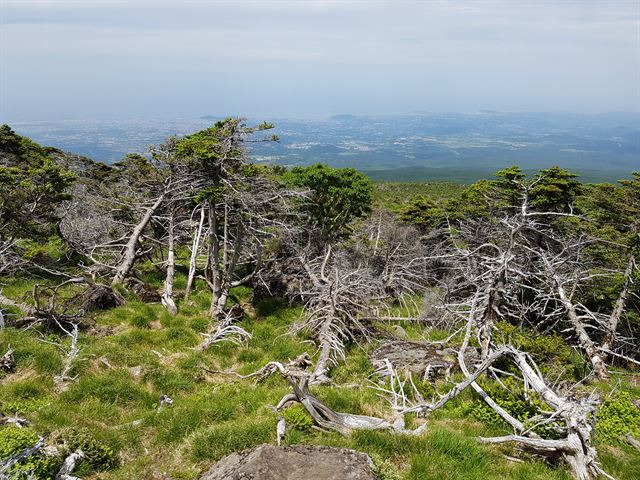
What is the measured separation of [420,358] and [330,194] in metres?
9.82

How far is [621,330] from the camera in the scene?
16.1 metres

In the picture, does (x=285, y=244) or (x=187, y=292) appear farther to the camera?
(x=285, y=244)

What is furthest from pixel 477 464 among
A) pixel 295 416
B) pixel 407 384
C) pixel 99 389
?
pixel 99 389

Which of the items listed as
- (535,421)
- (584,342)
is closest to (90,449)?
(535,421)

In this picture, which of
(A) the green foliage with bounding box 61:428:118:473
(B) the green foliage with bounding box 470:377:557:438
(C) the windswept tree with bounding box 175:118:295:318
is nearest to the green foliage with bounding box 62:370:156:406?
(A) the green foliage with bounding box 61:428:118:473

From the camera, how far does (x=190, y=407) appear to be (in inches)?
321

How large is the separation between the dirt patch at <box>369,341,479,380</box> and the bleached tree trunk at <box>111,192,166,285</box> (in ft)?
33.1

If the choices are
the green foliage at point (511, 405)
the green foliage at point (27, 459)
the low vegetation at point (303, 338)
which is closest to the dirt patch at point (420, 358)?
the low vegetation at point (303, 338)

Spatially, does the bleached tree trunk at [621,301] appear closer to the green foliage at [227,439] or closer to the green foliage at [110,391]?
the green foliage at [227,439]

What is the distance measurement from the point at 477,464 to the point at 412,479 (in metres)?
1.17

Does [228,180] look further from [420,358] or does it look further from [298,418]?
[298,418]

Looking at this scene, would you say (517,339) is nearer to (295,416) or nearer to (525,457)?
(525,457)

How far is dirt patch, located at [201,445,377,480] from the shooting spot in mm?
5273

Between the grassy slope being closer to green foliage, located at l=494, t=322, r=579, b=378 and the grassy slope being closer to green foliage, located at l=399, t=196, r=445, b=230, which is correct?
green foliage, located at l=494, t=322, r=579, b=378
